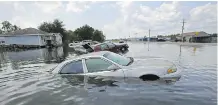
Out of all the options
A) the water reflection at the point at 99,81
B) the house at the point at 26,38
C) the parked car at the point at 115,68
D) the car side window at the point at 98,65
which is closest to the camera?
the water reflection at the point at 99,81

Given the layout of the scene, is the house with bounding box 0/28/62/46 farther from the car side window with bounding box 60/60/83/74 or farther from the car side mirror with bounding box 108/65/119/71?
the car side mirror with bounding box 108/65/119/71

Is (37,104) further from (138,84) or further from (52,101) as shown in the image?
(138,84)

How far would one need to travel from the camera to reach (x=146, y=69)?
7.25 meters

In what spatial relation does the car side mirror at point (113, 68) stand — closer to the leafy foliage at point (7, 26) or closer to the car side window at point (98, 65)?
the car side window at point (98, 65)

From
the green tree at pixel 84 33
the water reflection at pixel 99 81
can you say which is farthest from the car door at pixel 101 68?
the green tree at pixel 84 33

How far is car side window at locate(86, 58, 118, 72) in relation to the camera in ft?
25.3

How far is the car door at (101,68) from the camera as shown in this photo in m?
7.59

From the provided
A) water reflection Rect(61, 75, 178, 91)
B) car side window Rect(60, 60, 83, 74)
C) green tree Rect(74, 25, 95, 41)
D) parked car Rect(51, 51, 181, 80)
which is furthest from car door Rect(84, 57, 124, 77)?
green tree Rect(74, 25, 95, 41)

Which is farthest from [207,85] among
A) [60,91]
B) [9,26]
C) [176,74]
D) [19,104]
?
[9,26]

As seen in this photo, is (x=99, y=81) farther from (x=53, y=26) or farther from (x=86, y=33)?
(x=86, y=33)

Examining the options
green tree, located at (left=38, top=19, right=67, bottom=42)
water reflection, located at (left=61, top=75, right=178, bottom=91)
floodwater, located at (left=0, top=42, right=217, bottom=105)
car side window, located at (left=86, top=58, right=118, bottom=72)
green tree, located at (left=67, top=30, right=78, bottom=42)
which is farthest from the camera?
green tree, located at (left=67, top=30, right=78, bottom=42)

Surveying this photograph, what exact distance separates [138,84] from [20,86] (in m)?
4.58

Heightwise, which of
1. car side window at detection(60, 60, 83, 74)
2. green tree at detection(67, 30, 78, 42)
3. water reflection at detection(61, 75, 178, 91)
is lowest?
water reflection at detection(61, 75, 178, 91)

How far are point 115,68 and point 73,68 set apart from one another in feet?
6.05
